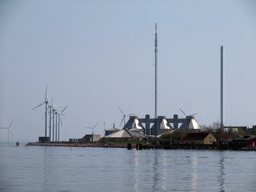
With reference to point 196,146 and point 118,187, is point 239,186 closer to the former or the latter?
point 118,187

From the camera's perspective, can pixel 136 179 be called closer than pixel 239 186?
No

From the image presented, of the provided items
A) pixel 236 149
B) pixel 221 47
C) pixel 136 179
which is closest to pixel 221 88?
pixel 221 47

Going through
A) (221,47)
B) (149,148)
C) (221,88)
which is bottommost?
(149,148)

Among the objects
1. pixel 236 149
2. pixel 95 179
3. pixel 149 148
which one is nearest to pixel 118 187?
pixel 95 179

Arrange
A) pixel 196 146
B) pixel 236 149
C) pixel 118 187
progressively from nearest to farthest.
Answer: pixel 118 187 → pixel 236 149 → pixel 196 146

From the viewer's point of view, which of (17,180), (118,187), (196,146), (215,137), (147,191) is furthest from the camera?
(215,137)

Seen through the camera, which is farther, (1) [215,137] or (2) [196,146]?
(1) [215,137]

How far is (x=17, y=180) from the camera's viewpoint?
47.6 metres

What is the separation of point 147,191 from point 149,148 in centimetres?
13543

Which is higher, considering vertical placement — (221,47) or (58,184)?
(221,47)

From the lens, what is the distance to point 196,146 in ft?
550

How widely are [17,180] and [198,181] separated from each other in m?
19.0

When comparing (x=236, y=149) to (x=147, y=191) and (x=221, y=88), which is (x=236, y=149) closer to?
(x=221, y=88)

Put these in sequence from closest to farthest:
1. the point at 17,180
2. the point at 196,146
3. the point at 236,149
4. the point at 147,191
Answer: the point at 147,191
the point at 17,180
the point at 236,149
the point at 196,146
